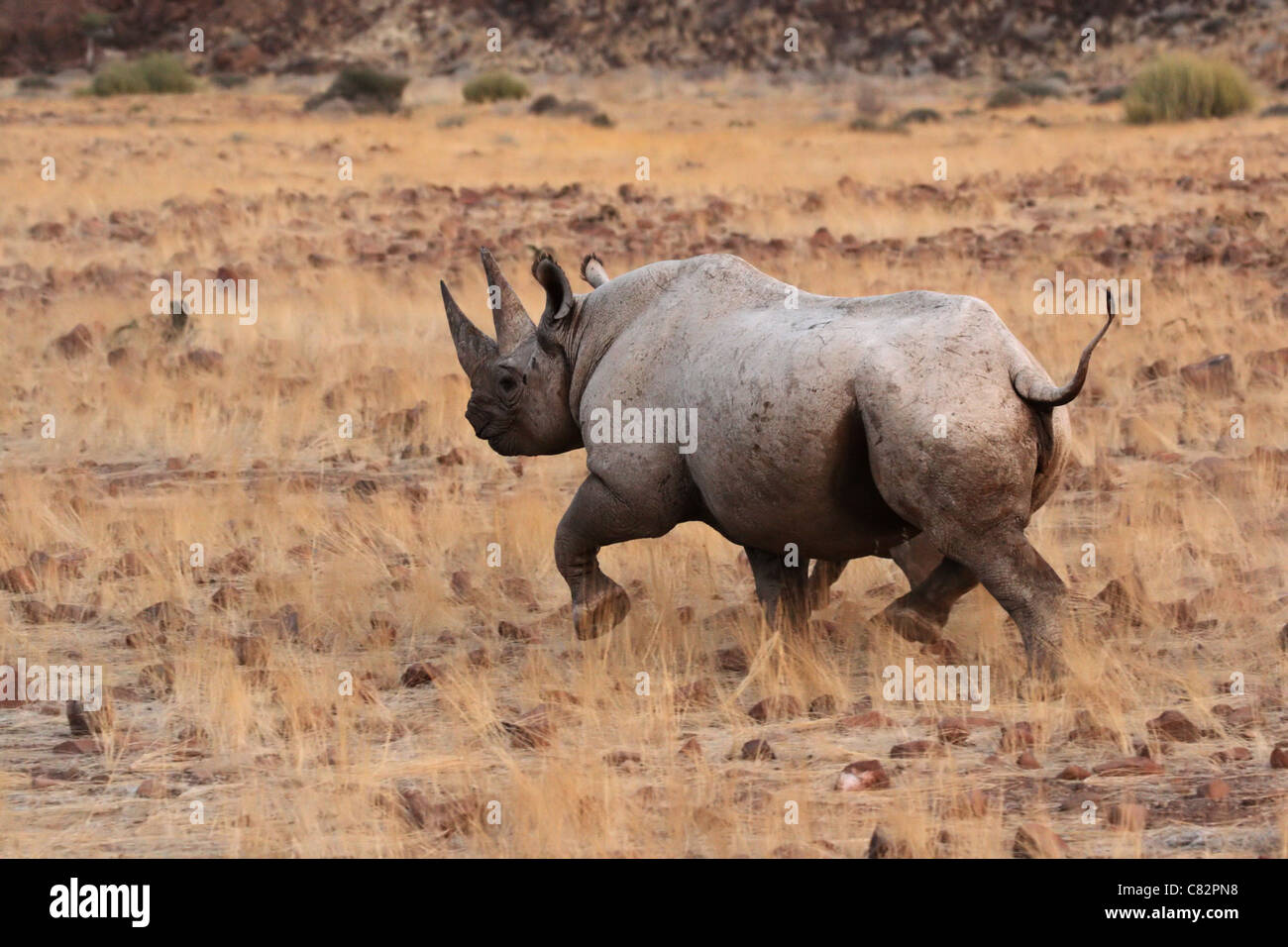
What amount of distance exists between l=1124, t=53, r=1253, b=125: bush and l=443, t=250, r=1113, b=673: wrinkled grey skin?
28275mm

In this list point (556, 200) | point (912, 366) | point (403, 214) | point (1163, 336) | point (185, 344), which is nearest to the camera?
point (912, 366)

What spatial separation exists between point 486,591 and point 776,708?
7.23 ft

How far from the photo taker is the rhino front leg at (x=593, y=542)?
7.38 meters

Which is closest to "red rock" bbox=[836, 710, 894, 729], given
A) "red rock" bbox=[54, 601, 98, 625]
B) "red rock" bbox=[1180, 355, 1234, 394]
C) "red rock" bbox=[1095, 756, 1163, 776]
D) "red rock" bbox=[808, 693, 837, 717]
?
"red rock" bbox=[808, 693, 837, 717]

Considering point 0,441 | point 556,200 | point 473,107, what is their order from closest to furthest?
1. point 0,441
2. point 556,200
3. point 473,107

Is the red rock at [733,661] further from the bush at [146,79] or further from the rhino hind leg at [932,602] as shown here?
the bush at [146,79]

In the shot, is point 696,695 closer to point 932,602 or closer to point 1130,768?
point 932,602

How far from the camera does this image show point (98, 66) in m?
64.7

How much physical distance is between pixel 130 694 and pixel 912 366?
10.2ft

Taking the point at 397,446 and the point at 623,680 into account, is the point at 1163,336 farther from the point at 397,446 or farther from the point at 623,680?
the point at 623,680

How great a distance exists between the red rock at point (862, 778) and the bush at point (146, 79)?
50490mm

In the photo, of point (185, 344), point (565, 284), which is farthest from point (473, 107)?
point (565, 284)

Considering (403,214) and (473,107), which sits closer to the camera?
(403,214)

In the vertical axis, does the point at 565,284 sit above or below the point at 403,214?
below
